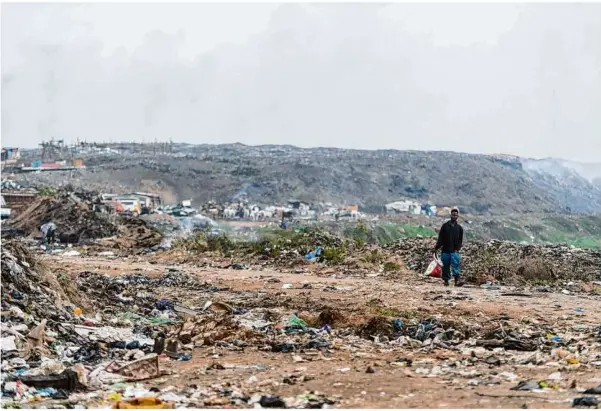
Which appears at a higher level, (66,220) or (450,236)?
(450,236)

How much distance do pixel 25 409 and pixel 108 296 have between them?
4793mm

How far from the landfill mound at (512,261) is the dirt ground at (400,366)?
1.44m

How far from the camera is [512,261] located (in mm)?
13195

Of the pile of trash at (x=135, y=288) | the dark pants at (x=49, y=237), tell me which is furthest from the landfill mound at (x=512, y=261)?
the dark pants at (x=49, y=237)

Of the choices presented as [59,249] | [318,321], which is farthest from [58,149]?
[318,321]

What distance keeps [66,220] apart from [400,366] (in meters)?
18.3

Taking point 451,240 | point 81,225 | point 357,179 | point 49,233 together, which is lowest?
point 49,233

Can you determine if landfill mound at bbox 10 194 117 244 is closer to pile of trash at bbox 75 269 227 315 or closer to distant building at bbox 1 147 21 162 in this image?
pile of trash at bbox 75 269 227 315

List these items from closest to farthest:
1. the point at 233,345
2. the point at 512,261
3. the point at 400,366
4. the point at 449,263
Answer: the point at 400,366, the point at 233,345, the point at 449,263, the point at 512,261

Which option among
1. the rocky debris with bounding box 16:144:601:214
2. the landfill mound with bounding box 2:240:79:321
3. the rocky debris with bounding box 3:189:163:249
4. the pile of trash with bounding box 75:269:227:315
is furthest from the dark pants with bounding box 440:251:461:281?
the rocky debris with bounding box 16:144:601:214

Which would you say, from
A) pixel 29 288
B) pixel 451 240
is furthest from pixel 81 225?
pixel 29 288

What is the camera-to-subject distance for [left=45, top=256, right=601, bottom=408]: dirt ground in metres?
4.80

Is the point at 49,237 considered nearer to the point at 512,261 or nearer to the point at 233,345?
the point at 512,261

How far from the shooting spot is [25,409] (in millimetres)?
4625
